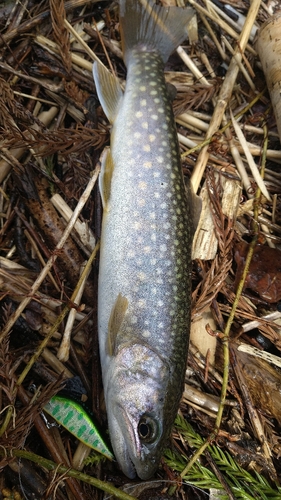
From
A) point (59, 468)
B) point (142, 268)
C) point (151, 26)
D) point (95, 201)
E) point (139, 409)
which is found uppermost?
point (151, 26)

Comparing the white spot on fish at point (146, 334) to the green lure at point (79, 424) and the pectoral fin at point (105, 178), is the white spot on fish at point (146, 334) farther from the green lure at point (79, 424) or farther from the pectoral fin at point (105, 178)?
the pectoral fin at point (105, 178)

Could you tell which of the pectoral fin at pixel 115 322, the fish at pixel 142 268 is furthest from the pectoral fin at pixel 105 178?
the pectoral fin at pixel 115 322

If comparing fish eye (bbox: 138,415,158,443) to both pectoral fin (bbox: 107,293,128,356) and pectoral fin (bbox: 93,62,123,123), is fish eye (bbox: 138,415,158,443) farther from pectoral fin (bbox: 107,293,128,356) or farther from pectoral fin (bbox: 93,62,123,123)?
pectoral fin (bbox: 93,62,123,123)

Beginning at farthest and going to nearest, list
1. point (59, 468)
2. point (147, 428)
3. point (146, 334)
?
point (146, 334) < point (147, 428) < point (59, 468)

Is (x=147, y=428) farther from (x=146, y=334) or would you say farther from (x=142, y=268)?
(x=142, y=268)

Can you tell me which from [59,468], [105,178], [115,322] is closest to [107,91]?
[105,178]

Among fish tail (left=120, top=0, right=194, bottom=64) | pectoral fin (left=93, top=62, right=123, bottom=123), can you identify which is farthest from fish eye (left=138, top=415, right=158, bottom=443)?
fish tail (left=120, top=0, right=194, bottom=64)
